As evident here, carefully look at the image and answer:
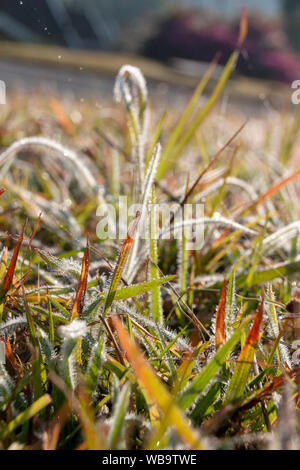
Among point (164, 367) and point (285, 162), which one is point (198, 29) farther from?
point (164, 367)

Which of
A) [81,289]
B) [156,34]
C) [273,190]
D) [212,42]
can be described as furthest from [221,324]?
[156,34]

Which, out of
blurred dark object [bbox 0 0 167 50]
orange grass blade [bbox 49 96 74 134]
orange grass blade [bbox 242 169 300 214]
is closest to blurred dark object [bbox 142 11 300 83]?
blurred dark object [bbox 0 0 167 50]

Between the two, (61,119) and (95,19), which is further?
(95,19)

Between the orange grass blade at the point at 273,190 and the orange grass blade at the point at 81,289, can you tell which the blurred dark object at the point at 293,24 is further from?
the orange grass blade at the point at 81,289

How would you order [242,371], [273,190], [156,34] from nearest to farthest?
[242,371]
[273,190]
[156,34]

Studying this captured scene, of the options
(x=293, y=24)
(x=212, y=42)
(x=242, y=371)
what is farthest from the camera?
(x=293, y=24)

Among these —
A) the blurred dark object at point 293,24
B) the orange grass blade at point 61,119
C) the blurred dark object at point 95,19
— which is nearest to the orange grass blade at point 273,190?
the orange grass blade at point 61,119

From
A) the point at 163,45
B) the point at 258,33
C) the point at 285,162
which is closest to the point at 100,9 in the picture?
the point at 163,45

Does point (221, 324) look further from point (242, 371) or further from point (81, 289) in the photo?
point (81, 289)

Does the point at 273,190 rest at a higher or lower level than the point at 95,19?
lower

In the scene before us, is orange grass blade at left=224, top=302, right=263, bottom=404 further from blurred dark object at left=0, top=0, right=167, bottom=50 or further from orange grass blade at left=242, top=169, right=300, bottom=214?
blurred dark object at left=0, top=0, right=167, bottom=50
